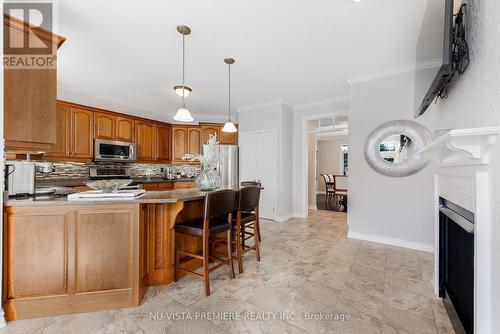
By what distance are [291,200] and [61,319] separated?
4.02 m

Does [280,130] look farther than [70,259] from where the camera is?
Yes

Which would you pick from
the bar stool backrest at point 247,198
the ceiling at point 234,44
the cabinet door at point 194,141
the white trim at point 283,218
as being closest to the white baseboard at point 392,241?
the white trim at point 283,218

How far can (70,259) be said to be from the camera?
1.60 meters

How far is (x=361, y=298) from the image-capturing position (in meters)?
1.82

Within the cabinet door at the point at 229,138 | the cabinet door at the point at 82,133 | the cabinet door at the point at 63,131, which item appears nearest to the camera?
the cabinet door at the point at 63,131

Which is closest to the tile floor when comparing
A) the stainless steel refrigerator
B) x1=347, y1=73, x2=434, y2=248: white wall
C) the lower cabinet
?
the lower cabinet

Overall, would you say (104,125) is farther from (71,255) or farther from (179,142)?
(71,255)

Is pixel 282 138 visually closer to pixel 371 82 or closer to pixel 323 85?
pixel 323 85

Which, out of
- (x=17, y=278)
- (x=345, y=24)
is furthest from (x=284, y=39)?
(x=17, y=278)

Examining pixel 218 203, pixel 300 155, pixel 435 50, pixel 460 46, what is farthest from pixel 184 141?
pixel 460 46

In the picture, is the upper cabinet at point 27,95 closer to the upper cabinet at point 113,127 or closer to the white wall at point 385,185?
the upper cabinet at point 113,127

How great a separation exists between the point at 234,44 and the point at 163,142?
3.37 meters

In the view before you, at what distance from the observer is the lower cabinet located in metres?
1.54

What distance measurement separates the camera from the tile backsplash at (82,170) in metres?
3.87
